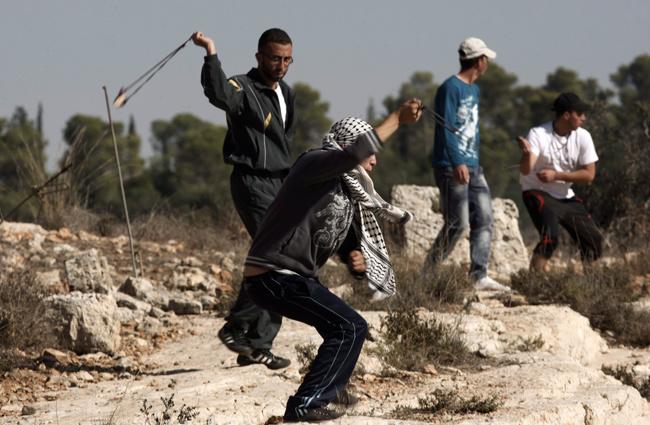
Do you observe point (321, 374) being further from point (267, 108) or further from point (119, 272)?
point (119, 272)

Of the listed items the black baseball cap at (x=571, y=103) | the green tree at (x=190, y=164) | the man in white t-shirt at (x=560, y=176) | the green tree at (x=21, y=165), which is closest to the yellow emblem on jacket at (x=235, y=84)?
the man in white t-shirt at (x=560, y=176)

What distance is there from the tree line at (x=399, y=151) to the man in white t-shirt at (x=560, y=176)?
3666mm

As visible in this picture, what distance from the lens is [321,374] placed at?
331cm

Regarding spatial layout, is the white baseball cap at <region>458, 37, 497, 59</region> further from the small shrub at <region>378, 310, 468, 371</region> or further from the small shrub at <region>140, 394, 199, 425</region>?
the small shrub at <region>140, 394, 199, 425</region>

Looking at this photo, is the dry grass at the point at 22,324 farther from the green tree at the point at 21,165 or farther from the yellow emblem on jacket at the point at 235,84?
the green tree at the point at 21,165

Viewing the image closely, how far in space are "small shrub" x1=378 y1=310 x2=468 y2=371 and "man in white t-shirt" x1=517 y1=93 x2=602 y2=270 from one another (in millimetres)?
1906

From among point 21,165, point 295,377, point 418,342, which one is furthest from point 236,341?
point 21,165

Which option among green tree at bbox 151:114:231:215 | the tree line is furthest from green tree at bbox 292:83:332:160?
green tree at bbox 151:114:231:215

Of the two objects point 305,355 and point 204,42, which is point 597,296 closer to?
point 305,355

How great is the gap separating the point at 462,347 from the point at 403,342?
40 cm

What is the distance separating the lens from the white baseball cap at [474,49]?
6844 mm

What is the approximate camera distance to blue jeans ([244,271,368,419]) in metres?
3.31

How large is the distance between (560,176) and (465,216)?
34.2 inches

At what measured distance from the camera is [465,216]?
6.79 meters
